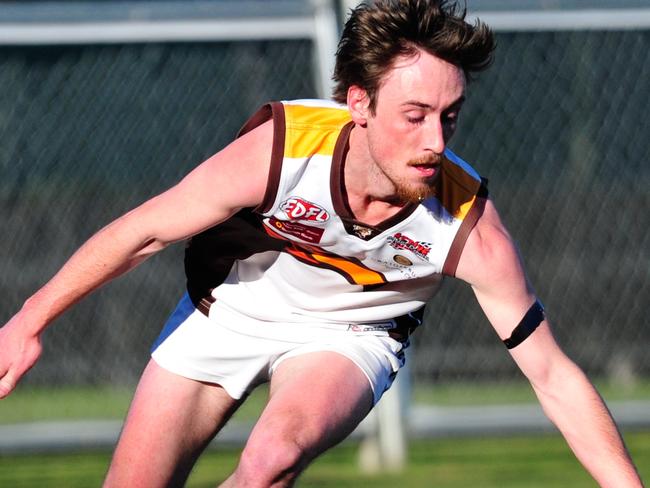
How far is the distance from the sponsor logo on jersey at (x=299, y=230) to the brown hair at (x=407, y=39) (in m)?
0.41

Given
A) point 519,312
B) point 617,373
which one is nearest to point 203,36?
point 617,373

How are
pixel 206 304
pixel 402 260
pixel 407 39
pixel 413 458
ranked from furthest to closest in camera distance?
pixel 413 458 → pixel 206 304 → pixel 402 260 → pixel 407 39

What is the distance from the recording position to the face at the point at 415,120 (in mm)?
3582

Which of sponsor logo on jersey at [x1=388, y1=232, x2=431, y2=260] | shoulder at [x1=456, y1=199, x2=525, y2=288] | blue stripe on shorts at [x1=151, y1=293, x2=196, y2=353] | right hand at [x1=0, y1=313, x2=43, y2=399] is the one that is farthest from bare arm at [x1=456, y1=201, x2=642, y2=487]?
right hand at [x1=0, y1=313, x2=43, y2=399]

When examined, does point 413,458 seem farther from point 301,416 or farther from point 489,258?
point 301,416

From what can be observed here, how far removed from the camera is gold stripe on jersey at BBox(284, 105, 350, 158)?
3.73 m

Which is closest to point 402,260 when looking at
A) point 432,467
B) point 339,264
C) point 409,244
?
point 409,244

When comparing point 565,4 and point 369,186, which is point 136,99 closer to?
point 565,4

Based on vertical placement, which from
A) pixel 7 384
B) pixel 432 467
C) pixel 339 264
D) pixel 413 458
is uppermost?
pixel 339 264

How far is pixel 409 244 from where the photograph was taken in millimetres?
3836

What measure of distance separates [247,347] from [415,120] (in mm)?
972

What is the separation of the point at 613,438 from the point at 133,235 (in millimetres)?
1472

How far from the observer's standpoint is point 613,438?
3.72m

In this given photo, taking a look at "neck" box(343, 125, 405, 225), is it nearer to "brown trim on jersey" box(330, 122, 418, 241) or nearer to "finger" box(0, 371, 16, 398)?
"brown trim on jersey" box(330, 122, 418, 241)
